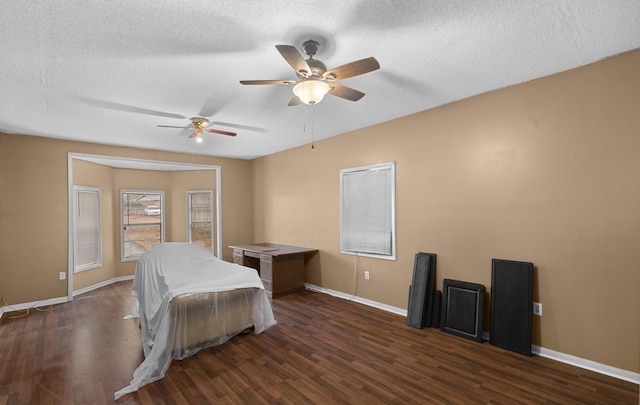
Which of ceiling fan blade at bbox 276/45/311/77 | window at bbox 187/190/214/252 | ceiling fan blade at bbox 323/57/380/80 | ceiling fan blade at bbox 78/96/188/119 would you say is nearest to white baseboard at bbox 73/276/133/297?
window at bbox 187/190/214/252

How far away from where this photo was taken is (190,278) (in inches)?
→ 127

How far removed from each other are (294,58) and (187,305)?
251cm

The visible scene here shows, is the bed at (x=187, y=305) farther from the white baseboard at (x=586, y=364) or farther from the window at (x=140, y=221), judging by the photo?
the window at (x=140, y=221)

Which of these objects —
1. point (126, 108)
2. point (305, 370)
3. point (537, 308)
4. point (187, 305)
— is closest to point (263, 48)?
point (126, 108)

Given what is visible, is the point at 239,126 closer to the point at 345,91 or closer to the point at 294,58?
the point at 345,91

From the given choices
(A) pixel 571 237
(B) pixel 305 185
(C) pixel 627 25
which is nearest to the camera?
(C) pixel 627 25

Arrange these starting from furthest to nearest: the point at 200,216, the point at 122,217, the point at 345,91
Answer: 1. the point at 200,216
2. the point at 122,217
3. the point at 345,91

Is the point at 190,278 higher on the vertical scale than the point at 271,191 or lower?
lower

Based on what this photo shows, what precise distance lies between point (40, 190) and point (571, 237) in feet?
22.4

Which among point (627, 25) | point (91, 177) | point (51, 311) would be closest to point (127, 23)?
point (627, 25)

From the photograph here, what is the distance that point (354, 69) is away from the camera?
206cm

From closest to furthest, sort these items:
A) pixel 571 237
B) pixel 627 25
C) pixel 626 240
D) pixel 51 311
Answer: pixel 627 25 < pixel 626 240 < pixel 571 237 < pixel 51 311

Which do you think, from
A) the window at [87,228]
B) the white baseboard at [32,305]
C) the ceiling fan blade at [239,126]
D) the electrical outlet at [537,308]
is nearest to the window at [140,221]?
the window at [87,228]

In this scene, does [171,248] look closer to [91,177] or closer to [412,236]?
[412,236]
